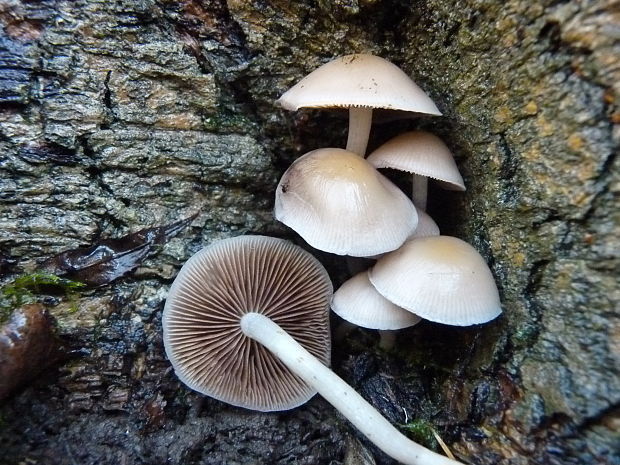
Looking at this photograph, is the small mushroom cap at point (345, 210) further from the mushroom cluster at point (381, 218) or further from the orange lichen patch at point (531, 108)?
the orange lichen patch at point (531, 108)

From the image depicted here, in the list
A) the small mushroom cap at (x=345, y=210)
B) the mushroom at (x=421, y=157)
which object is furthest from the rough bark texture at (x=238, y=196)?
the small mushroom cap at (x=345, y=210)

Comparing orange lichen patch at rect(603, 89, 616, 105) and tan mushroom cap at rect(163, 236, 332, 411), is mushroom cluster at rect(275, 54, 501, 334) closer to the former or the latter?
tan mushroom cap at rect(163, 236, 332, 411)

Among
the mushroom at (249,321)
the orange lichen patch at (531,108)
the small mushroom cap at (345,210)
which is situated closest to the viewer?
the orange lichen patch at (531,108)

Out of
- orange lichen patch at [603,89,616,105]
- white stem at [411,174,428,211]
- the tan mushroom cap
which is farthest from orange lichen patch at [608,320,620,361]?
the tan mushroom cap

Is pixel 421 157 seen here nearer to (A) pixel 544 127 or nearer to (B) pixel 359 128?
(B) pixel 359 128

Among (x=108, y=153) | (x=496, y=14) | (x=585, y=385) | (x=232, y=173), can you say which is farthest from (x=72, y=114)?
(x=585, y=385)

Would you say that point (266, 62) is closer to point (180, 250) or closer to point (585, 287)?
point (180, 250)

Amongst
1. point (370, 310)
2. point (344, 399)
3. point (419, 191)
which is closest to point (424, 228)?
point (419, 191)
